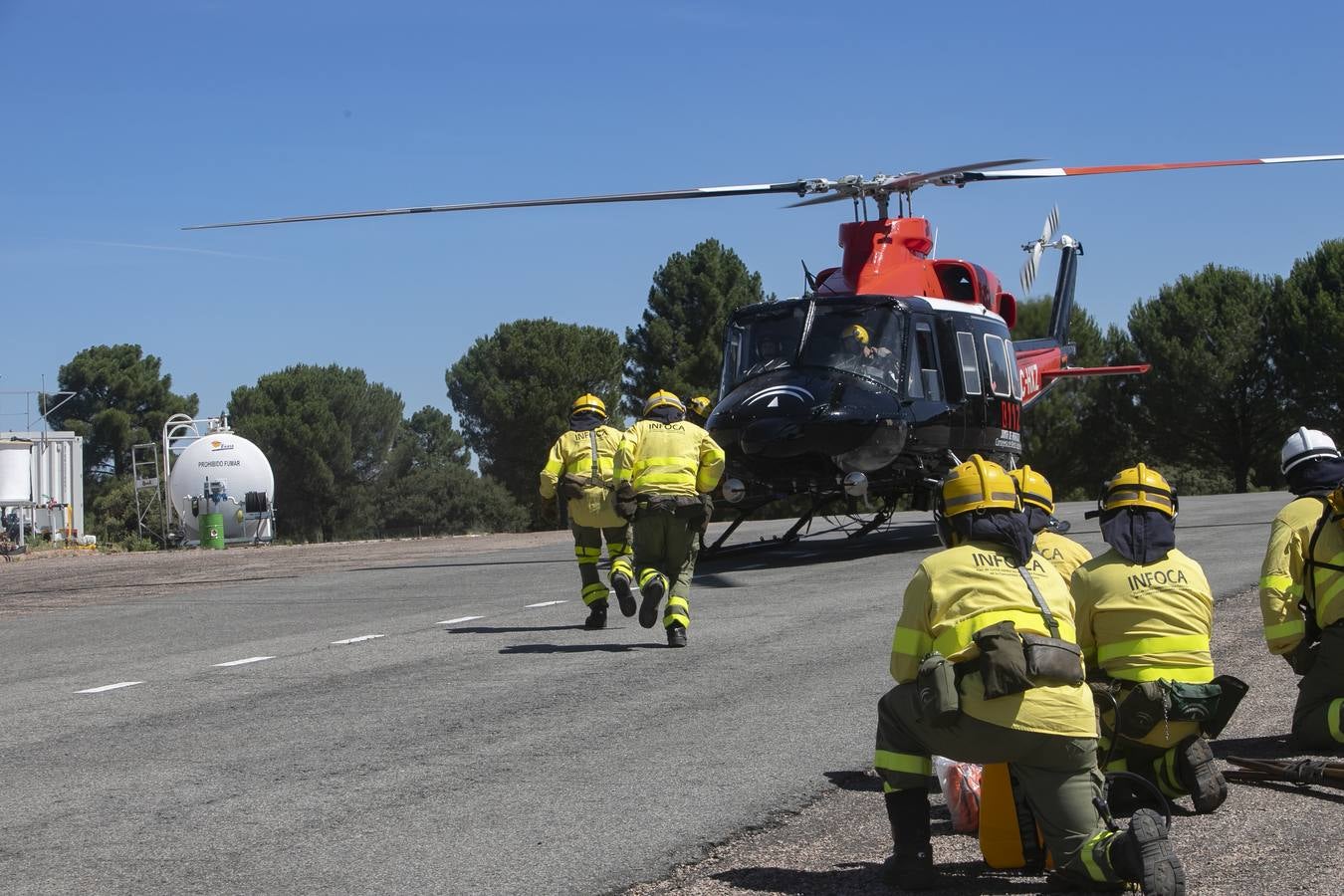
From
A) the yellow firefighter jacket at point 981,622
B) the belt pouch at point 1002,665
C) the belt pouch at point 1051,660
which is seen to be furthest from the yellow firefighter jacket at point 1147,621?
the belt pouch at point 1002,665

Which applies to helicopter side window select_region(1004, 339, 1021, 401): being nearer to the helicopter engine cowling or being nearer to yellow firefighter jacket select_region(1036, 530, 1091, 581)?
the helicopter engine cowling

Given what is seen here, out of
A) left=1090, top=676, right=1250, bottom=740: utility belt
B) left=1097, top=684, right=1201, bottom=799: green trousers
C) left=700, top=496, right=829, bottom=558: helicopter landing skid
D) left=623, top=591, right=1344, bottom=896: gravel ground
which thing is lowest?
left=623, top=591, right=1344, bottom=896: gravel ground

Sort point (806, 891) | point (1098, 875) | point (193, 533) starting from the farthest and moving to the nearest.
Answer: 1. point (193, 533)
2. point (806, 891)
3. point (1098, 875)

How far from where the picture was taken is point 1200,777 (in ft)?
18.0

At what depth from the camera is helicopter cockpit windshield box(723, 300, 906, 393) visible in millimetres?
16219

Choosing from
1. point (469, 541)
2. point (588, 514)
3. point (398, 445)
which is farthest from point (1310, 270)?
point (588, 514)

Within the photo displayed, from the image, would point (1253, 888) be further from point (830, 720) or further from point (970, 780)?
point (830, 720)

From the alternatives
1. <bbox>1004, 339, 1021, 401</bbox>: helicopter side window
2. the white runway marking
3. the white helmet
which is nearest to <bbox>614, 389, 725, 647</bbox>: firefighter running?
the white runway marking

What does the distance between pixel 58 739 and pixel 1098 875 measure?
18.0ft

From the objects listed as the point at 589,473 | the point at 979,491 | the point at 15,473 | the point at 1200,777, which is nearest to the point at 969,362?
the point at 589,473

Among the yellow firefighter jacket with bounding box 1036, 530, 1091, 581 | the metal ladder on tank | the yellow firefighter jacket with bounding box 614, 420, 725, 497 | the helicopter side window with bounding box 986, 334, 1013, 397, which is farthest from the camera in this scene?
the metal ladder on tank

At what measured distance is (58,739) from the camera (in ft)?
24.9

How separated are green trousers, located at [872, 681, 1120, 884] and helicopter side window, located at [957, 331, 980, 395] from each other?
42.8 feet

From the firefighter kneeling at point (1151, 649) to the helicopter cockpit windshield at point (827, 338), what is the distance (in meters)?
10.3
